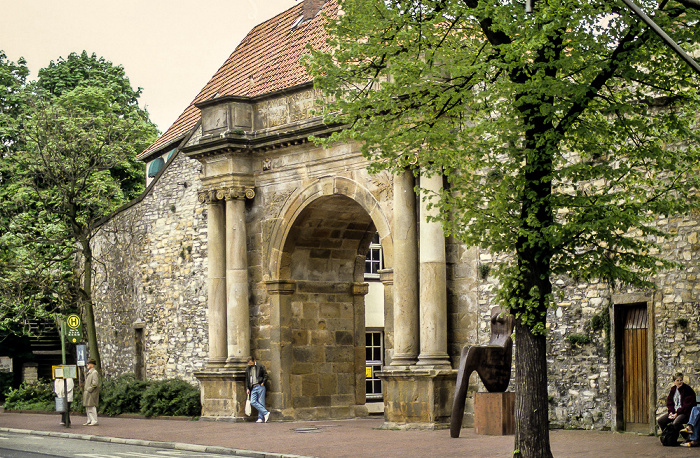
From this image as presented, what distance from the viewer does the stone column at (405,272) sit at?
2188 centimetres

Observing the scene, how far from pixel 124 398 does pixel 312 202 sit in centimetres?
867

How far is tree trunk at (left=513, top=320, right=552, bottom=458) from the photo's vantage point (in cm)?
1326

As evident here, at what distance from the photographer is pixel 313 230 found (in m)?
25.9

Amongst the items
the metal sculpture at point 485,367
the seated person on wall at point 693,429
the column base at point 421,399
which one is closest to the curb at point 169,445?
the metal sculpture at point 485,367

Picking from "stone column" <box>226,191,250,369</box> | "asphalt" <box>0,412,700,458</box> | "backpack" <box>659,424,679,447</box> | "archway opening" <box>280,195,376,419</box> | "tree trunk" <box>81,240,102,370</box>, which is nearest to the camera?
"backpack" <box>659,424,679,447</box>

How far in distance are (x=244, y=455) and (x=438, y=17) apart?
7534mm

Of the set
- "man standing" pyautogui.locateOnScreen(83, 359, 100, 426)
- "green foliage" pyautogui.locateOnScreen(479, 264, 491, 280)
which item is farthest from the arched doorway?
"green foliage" pyautogui.locateOnScreen(479, 264, 491, 280)

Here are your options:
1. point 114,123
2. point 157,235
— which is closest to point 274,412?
point 157,235

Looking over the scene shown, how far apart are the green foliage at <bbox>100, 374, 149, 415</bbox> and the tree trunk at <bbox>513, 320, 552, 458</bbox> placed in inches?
681

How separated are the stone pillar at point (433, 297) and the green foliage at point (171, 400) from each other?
8.21 meters

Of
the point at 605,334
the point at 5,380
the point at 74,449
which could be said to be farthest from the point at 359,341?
the point at 5,380

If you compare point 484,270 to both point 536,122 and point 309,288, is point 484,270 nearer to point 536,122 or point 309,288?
point 309,288

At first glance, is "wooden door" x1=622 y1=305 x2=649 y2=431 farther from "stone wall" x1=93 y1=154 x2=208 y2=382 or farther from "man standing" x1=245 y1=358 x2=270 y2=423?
"stone wall" x1=93 y1=154 x2=208 y2=382

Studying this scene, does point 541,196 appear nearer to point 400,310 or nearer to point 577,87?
point 577,87
